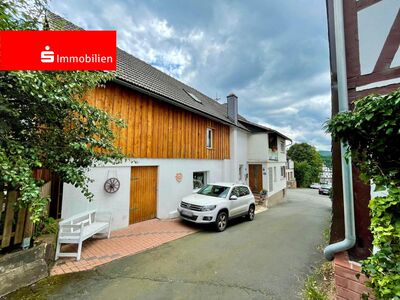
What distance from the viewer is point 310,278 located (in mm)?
4215

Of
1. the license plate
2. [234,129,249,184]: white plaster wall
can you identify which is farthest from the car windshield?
[234,129,249,184]: white plaster wall

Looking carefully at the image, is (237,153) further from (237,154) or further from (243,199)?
(243,199)

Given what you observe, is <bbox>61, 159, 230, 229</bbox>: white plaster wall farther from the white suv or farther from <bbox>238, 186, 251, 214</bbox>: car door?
<bbox>238, 186, 251, 214</bbox>: car door

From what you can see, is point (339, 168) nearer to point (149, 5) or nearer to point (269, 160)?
point (149, 5)

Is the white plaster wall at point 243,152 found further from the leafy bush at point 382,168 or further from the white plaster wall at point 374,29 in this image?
the leafy bush at point 382,168

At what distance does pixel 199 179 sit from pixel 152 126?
457 centimetres

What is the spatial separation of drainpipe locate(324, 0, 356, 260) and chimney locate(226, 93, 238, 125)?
38.2 feet

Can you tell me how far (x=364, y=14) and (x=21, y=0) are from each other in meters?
5.60

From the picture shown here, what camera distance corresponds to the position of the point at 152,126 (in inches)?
339

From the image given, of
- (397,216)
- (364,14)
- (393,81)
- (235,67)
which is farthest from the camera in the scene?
(235,67)

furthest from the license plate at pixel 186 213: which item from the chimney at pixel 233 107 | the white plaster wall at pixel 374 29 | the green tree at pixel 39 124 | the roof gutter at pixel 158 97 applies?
the chimney at pixel 233 107

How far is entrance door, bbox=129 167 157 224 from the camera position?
308 inches

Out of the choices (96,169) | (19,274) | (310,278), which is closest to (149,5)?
(96,169)

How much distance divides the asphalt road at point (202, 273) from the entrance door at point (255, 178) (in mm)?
9333
